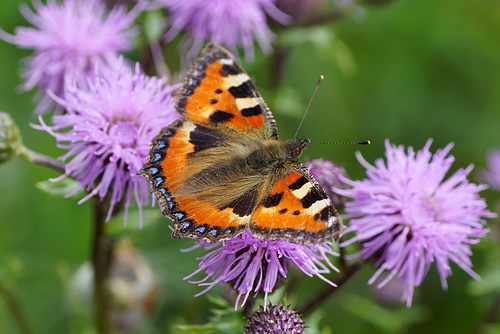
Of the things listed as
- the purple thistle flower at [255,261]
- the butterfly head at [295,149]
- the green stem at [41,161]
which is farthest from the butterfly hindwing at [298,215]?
the green stem at [41,161]

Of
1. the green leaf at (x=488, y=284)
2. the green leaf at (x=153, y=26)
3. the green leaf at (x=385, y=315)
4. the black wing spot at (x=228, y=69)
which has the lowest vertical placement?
the green leaf at (x=385, y=315)

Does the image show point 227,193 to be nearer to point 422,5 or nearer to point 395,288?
point 395,288

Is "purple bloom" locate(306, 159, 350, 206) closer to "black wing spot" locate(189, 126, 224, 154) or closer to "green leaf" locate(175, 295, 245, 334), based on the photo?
"black wing spot" locate(189, 126, 224, 154)

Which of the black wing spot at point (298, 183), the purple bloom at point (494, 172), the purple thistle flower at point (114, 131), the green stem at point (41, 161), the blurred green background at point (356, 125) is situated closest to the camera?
the black wing spot at point (298, 183)

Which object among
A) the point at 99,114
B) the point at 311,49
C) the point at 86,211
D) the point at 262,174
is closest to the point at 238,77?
the point at 262,174

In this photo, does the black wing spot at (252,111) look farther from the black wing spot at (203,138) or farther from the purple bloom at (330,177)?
the purple bloom at (330,177)

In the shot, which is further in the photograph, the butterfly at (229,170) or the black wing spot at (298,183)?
the black wing spot at (298,183)

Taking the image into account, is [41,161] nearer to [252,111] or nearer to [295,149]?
[252,111]
